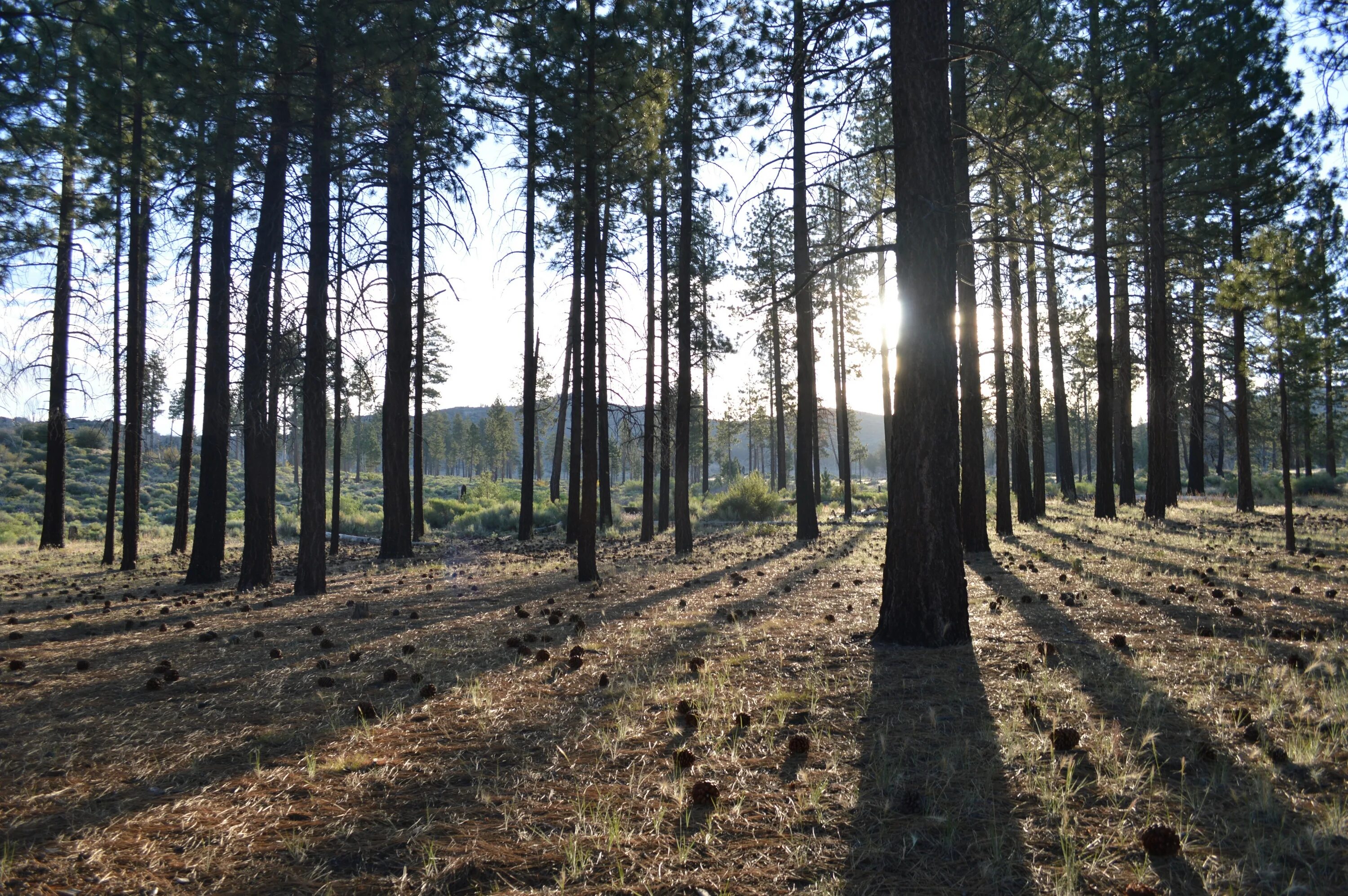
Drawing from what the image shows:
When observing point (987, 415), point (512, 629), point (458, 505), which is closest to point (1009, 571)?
point (512, 629)

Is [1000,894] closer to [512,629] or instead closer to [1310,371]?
[512,629]

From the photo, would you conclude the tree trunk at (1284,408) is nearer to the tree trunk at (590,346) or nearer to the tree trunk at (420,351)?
the tree trunk at (590,346)

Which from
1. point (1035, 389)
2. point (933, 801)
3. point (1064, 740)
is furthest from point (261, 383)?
point (1035, 389)

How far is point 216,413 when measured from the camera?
1081 cm

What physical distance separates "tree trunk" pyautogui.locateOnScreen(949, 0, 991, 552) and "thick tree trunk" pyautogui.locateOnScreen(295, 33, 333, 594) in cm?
935

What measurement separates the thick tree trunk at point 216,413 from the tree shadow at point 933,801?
36.2 feet

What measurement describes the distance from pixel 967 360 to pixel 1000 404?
3.59 metres

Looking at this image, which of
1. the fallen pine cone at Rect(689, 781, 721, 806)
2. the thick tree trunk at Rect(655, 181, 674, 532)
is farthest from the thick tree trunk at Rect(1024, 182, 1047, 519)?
the fallen pine cone at Rect(689, 781, 721, 806)

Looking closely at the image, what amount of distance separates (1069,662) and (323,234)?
9.42 meters

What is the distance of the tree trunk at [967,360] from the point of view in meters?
11.5

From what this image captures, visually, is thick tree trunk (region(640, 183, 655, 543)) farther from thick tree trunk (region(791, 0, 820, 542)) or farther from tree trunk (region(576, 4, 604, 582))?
tree trunk (region(576, 4, 604, 582))

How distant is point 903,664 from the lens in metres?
4.57

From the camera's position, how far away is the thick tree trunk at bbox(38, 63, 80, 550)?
10.3 m

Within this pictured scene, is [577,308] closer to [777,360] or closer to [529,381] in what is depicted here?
[529,381]
